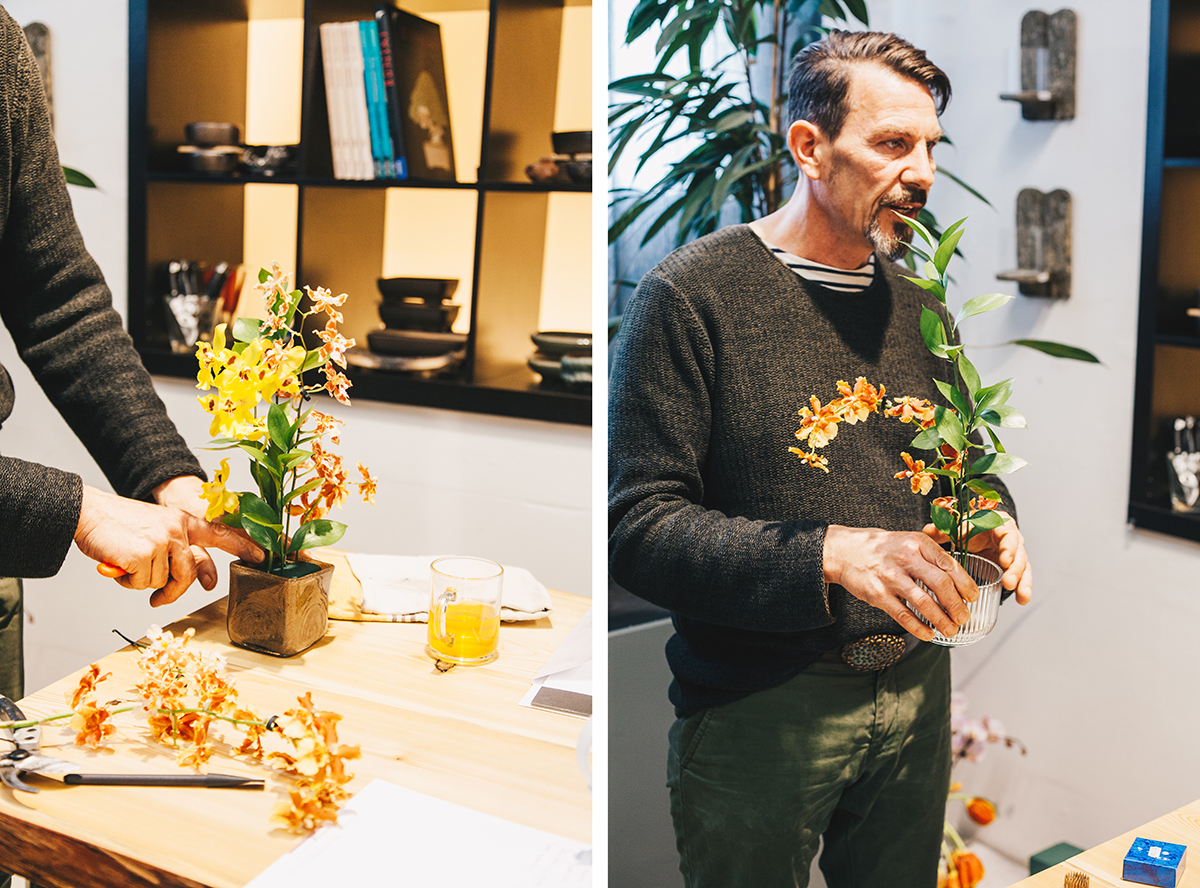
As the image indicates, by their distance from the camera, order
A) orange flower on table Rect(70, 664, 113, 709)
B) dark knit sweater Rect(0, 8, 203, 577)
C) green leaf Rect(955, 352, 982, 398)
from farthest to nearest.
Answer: dark knit sweater Rect(0, 8, 203, 577), green leaf Rect(955, 352, 982, 398), orange flower on table Rect(70, 664, 113, 709)

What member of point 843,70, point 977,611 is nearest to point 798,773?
point 977,611

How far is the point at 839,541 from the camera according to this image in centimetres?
87

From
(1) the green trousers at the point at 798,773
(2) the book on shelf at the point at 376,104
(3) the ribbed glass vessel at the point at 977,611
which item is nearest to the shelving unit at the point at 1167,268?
(1) the green trousers at the point at 798,773

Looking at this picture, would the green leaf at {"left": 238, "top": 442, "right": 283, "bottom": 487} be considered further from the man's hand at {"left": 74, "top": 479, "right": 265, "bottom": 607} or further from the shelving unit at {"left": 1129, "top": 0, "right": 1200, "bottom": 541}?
the shelving unit at {"left": 1129, "top": 0, "right": 1200, "bottom": 541}

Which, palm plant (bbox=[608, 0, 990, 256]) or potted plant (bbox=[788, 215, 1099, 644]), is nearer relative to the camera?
potted plant (bbox=[788, 215, 1099, 644])

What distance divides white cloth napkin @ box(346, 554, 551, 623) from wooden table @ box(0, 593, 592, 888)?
0.03 metres

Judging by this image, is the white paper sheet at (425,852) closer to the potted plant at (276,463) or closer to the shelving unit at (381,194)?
the potted plant at (276,463)

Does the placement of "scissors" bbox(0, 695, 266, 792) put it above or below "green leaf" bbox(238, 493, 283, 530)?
below

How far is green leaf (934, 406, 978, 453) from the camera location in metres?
0.77

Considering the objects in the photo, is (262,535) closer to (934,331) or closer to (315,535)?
(315,535)

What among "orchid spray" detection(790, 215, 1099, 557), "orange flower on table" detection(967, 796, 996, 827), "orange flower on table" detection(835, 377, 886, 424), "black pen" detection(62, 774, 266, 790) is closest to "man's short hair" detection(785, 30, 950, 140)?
"orchid spray" detection(790, 215, 1099, 557)

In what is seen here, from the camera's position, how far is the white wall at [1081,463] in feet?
5.12

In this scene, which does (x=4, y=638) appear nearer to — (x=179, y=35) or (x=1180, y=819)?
(x=1180, y=819)

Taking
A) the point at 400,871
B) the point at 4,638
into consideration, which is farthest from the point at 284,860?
the point at 4,638
